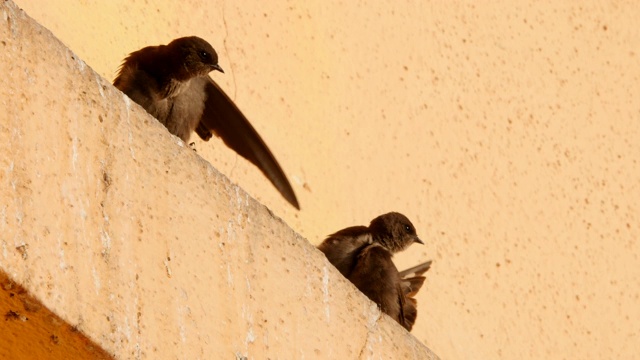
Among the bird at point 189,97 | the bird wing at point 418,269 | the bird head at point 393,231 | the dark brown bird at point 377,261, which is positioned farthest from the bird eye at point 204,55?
the bird wing at point 418,269

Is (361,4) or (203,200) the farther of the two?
(361,4)

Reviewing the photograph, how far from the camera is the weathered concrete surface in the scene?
2898 mm

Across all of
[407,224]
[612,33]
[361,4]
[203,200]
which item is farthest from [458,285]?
[203,200]

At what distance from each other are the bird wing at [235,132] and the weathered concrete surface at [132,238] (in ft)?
2.28

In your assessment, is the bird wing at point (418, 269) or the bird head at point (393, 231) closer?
the bird head at point (393, 231)

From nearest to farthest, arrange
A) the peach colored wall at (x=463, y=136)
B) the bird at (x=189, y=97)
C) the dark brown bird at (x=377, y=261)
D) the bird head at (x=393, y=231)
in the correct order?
the bird at (x=189, y=97)
the dark brown bird at (x=377, y=261)
the bird head at (x=393, y=231)
the peach colored wall at (x=463, y=136)

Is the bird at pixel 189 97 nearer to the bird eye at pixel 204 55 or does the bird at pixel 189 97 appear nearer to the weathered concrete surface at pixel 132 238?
the bird eye at pixel 204 55

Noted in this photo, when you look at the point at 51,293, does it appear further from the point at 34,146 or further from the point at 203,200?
the point at 203,200

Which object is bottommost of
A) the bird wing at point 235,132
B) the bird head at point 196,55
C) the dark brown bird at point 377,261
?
the dark brown bird at point 377,261

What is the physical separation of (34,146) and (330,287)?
3.01 feet

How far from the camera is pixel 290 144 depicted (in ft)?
17.0

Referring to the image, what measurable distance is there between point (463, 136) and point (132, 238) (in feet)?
9.58

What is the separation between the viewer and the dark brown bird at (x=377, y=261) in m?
4.30

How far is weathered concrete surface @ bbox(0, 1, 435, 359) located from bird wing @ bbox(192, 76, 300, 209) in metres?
0.70
